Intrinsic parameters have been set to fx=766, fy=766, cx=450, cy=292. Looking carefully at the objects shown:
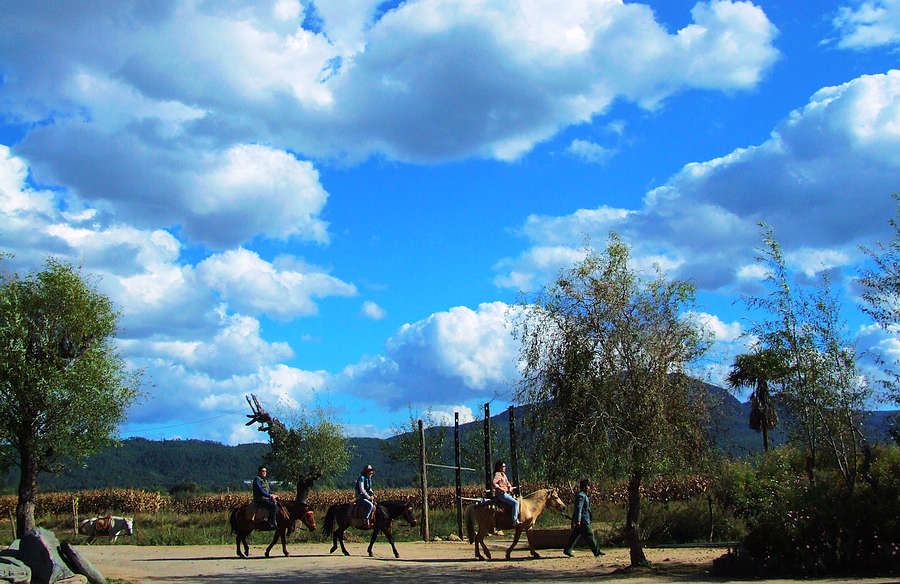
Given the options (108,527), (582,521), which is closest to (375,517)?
(582,521)

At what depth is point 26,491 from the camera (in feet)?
89.8

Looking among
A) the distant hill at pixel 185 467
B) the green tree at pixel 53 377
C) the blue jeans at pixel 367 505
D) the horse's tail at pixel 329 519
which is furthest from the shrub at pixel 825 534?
the distant hill at pixel 185 467

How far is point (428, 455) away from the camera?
5344cm

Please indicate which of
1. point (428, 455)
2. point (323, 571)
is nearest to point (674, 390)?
point (323, 571)

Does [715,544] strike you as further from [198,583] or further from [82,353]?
[82,353]

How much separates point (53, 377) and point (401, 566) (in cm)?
1560

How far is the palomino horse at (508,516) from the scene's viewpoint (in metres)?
19.8

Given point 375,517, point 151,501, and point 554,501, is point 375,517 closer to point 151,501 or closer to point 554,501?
point 554,501

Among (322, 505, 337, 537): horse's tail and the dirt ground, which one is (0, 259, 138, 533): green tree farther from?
(322, 505, 337, 537): horse's tail

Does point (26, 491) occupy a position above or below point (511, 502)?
above

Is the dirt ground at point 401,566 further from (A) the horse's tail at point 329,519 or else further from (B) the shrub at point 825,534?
(B) the shrub at point 825,534

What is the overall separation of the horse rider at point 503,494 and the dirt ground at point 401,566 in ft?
4.12

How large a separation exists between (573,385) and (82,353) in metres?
20.3

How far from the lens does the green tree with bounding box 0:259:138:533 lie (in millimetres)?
27391
